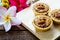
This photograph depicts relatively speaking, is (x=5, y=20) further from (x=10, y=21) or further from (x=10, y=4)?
(x=10, y=4)

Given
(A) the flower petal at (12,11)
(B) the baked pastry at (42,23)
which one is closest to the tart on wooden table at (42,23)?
(B) the baked pastry at (42,23)

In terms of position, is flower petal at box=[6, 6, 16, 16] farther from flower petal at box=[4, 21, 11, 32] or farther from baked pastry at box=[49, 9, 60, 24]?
baked pastry at box=[49, 9, 60, 24]

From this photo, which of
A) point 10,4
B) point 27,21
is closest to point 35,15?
point 27,21

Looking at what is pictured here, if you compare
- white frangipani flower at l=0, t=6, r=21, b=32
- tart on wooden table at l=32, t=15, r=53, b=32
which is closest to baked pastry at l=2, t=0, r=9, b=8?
white frangipani flower at l=0, t=6, r=21, b=32

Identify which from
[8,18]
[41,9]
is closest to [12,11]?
[8,18]

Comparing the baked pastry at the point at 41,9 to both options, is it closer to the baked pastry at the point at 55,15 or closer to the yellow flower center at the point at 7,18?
the baked pastry at the point at 55,15

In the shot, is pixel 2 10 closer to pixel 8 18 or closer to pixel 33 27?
pixel 8 18

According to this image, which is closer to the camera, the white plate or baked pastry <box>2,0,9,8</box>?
the white plate
